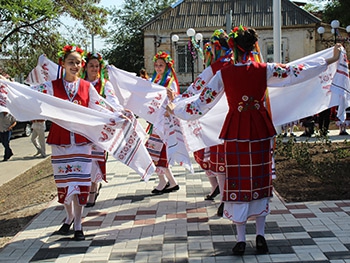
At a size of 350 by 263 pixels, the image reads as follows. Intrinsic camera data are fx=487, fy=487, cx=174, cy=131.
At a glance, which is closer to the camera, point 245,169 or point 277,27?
point 245,169

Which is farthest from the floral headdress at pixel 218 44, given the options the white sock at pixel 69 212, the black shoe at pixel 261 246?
the white sock at pixel 69 212

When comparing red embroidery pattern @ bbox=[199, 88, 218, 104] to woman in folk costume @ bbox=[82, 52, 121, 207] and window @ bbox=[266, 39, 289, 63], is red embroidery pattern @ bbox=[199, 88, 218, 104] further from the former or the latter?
window @ bbox=[266, 39, 289, 63]

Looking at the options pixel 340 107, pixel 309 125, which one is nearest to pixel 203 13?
pixel 309 125

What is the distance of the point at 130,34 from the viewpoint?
138 ft

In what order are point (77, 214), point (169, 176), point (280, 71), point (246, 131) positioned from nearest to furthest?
1. point (246, 131)
2. point (280, 71)
3. point (77, 214)
4. point (169, 176)

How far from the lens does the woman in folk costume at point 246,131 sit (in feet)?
14.0

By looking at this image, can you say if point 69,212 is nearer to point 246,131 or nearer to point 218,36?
point 246,131

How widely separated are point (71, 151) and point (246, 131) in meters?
1.80

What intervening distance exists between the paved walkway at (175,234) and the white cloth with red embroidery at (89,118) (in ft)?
2.32

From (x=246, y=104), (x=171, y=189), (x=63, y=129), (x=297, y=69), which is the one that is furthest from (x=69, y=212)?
(x=297, y=69)

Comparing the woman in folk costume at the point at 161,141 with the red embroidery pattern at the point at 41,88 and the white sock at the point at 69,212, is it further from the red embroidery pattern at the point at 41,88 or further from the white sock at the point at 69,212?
the red embroidery pattern at the point at 41,88

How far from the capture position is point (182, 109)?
Result: 15.3 feet

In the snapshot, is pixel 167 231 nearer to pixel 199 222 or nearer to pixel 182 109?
pixel 199 222

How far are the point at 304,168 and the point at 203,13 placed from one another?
24972 mm
